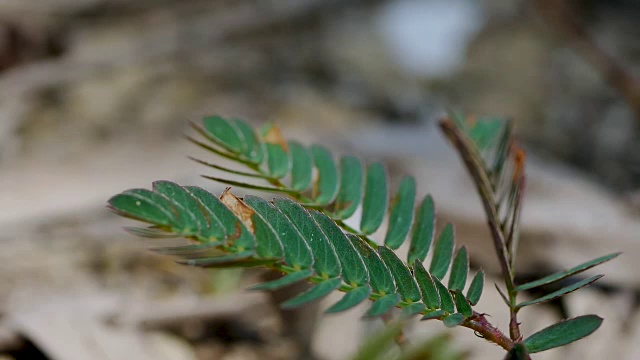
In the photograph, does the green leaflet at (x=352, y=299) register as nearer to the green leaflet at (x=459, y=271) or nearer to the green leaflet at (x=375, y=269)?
the green leaflet at (x=375, y=269)

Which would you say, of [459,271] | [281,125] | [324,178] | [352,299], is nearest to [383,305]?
[352,299]

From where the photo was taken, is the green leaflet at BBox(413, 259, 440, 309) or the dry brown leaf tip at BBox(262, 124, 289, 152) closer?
the green leaflet at BBox(413, 259, 440, 309)

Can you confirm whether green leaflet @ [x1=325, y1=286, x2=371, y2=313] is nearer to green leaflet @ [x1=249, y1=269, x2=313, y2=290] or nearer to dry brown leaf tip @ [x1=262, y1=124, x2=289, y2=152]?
green leaflet @ [x1=249, y1=269, x2=313, y2=290]

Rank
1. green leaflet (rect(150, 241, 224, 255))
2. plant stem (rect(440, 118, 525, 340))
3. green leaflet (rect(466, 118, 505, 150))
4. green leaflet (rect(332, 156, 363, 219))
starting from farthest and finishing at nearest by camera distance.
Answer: green leaflet (rect(466, 118, 505, 150)), green leaflet (rect(332, 156, 363, 219)), plant stem (rect(440, 118, 525, 340)), green leaflet (rect(150, 241, 224, 255))

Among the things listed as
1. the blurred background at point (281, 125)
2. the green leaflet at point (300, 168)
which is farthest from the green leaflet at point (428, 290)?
the blurred background at point (281, 125)

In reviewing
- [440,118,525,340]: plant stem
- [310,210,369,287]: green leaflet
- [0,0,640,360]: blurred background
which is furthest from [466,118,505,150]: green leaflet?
[310,210,369,287]: green leaflet

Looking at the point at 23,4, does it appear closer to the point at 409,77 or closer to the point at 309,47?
the point at 309,47

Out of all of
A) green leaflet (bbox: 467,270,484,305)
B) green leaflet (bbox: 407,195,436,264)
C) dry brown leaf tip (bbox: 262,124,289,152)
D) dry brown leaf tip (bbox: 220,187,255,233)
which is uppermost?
dry brown leaf tip (bbox: 262,124,289,152)
